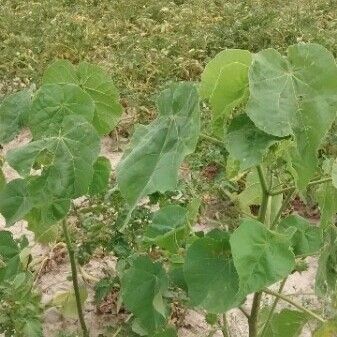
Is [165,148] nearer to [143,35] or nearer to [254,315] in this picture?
[254,315]

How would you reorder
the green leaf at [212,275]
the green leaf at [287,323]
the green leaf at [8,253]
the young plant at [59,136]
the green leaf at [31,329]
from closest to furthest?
the green leaf at [212,275]
the young plant at [59,136]
the green leaf at [287,323]
the green leaf at [8,253]
the green leaf at [31,329]

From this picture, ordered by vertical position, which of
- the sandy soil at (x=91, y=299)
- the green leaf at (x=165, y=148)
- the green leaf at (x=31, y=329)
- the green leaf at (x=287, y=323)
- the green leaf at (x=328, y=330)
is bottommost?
the sandy soil at (x=91, y=299)

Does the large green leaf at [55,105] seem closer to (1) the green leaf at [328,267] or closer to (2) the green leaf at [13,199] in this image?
(2) the green leaf at [13,199]

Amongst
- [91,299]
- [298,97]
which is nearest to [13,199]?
[298,97]

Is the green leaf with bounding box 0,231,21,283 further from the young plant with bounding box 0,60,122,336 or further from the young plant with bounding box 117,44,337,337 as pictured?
the young plant with bounding box 117,44,337,337

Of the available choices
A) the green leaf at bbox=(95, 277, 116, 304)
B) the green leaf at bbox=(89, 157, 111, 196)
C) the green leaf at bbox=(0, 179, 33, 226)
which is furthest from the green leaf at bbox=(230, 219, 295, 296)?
the green leaf at bbox=(95, 277, 116, 304)

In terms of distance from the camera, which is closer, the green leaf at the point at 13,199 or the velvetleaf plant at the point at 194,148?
the velvetleaf plant at the point at 194,148

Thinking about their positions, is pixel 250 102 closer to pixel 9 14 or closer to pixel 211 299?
pixel 211 299

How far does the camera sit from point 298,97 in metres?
1.16

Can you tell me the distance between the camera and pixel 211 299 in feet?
4.24

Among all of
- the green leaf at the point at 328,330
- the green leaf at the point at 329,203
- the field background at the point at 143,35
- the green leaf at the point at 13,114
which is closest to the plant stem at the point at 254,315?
the green leaf at the point at 328,330

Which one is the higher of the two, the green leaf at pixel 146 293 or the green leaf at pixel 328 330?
the green leaf at pixel 146 293

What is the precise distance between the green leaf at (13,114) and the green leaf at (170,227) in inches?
13.6

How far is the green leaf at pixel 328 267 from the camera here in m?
1.46
